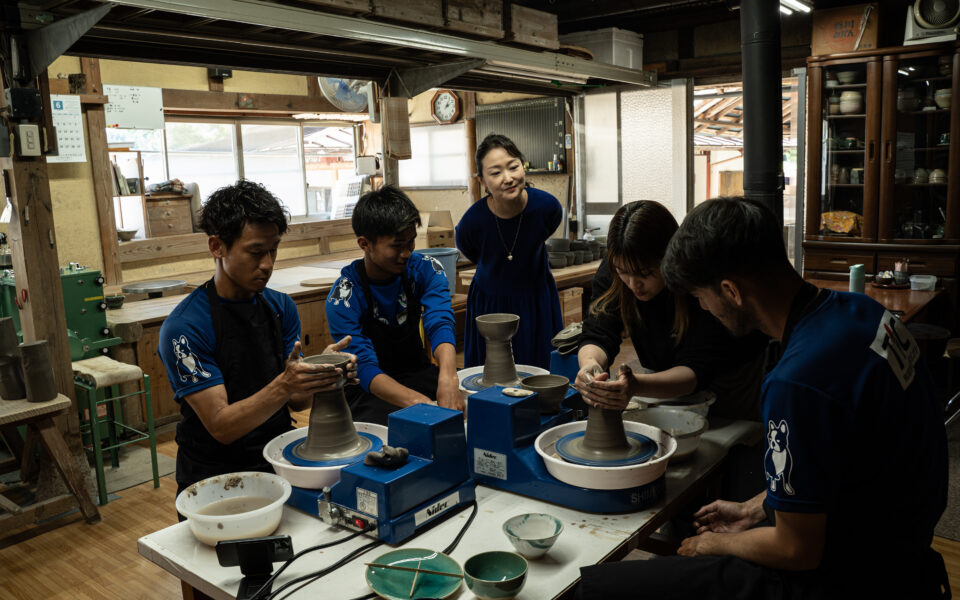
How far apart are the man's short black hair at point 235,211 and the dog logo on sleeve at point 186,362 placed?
1.05ft

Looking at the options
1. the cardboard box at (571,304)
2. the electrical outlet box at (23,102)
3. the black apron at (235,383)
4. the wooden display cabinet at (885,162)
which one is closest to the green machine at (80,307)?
the electrical outlet box at (23,102)

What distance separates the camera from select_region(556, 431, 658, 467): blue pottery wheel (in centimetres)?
175

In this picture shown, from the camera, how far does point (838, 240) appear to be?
20.9 ft

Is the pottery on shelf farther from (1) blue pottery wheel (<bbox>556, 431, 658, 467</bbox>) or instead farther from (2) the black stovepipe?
(1) blue pottery wheel (<bbox>556, 431, 658, 467</bbox>)

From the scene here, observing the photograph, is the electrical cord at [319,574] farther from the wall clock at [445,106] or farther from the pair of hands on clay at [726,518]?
the wall clock at [445,106]

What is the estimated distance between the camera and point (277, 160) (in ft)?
31.9

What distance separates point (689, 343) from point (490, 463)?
79 cm

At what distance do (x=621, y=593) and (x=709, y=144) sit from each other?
41.6 ft

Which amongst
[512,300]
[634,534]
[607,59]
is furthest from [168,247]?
[634,534]

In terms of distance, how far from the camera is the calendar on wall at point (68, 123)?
4781 mm

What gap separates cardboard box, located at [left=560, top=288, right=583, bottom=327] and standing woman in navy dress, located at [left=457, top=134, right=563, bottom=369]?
7.98 ft

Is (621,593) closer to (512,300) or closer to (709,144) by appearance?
(512,300)

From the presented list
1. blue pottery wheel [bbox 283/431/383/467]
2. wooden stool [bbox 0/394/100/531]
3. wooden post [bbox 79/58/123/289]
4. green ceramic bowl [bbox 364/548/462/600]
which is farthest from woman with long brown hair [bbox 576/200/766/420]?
wooden post [bbox 79/58/123/289]

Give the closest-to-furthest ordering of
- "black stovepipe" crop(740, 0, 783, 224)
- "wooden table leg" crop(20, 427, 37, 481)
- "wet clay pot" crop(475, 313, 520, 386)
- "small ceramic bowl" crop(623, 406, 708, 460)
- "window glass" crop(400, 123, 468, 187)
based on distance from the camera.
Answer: "small ceramic bowl" crop(623, 406, 708, 460)
"wet clay pot" crop(475, 313, 520, 386)
"black stovepipe" crop(740, 0, 783, 224)
"wooden table leg" crop(20, 427, 37, 481)
"window glass" crop(400, 123, 468, 187)
